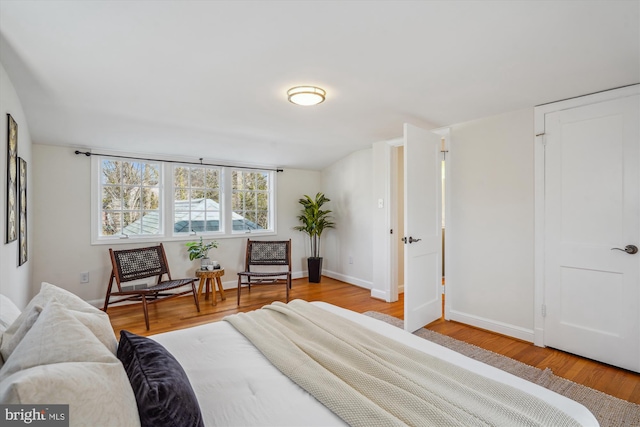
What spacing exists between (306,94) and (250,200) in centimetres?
290

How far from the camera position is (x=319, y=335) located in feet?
5.00

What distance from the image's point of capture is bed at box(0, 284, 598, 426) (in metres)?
0.71

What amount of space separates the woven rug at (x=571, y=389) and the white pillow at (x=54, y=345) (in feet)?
8.15

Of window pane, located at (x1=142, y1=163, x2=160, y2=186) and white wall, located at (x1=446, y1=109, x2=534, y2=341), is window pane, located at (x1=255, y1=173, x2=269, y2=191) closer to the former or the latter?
window pane, located at (x1=142, y1=163, x2=160, y2=186)

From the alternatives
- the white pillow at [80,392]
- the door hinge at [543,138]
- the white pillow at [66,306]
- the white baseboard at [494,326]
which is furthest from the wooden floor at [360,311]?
the white pillow at [80,392]

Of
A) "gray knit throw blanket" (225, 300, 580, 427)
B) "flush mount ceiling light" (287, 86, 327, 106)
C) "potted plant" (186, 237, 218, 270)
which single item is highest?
"flush mount ceiling light" (287, 86, 327, 106)

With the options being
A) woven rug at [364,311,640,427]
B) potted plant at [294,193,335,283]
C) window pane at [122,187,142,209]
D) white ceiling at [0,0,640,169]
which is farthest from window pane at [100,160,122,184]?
woven rug at [364,311,640,427]

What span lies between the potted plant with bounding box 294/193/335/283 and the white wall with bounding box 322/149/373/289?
0.19 meters

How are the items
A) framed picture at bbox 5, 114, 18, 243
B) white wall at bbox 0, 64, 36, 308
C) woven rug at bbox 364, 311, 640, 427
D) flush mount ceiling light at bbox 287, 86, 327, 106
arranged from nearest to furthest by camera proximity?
woven rug at bbox 364, 311, 640, 427 < white wall at bbox 0, 64, 36, 308 < framed picture at bbox 5, 114, 18, 243 < flush mount ceiling light at bbox 287, 86, 327, 106

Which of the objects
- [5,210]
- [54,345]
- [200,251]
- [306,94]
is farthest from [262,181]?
[54,345]

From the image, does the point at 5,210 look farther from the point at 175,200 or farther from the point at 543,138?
the point at 543,138

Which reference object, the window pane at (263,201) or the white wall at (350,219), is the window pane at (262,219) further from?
the white wall at (350,219)

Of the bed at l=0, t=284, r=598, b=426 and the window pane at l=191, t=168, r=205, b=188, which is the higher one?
the window pane at l=191, t=168, r=205, b=188

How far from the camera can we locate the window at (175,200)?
3.97m
